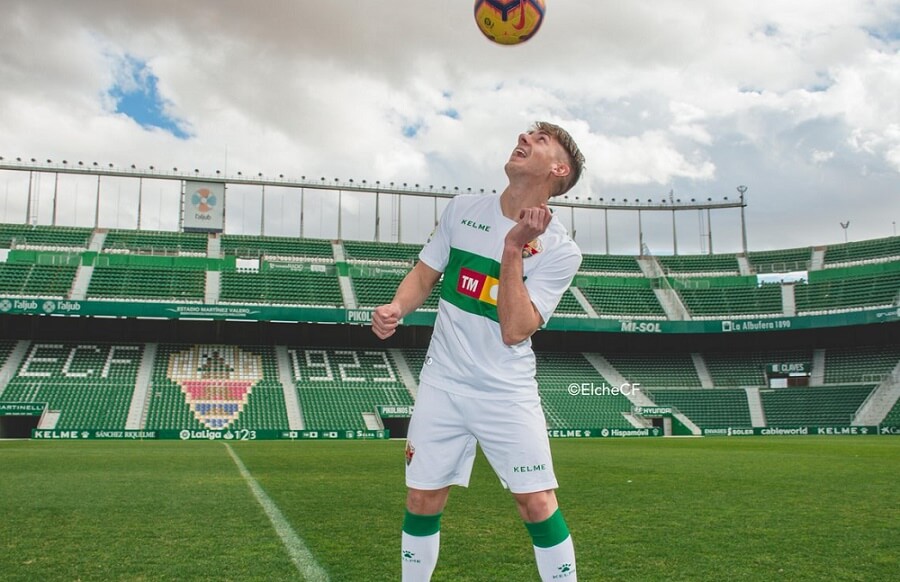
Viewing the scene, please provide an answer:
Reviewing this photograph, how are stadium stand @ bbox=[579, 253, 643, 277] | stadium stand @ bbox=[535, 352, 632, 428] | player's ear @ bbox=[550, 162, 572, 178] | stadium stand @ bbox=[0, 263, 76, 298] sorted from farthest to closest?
stadium stand @ bbox=[579, 253, 643, 277]
stadium stand @ bbox=[0, 263, 76, 298]
stadium stand @ bbox=[535, 352, 632, 428]
player's ear @ bbox=[550, 162, 572, 178]

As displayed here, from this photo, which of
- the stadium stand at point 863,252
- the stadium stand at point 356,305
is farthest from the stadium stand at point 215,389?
the stadium stand at point 863,252

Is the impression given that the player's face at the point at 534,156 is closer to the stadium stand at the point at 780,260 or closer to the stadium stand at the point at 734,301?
the stadium stand at the point at 734,301

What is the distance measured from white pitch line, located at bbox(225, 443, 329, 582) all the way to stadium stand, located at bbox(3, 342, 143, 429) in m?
27.6

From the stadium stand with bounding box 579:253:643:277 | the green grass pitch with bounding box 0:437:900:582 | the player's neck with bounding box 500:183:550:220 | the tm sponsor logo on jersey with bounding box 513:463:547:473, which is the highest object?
the stadium stand with bounding box 579:253:643:277

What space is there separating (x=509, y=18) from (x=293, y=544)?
496cm

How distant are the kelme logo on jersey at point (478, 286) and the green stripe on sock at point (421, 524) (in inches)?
47.0

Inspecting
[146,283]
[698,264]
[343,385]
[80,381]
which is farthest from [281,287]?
[698,264]

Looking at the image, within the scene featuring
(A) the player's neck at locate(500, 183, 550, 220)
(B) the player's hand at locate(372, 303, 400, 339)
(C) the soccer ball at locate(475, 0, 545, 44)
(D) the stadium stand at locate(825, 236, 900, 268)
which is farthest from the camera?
(D) the stadium stand at locate(825, 236, 900, 268)

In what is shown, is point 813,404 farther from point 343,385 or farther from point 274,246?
point 274,246

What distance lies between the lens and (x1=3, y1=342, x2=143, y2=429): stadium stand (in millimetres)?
34812

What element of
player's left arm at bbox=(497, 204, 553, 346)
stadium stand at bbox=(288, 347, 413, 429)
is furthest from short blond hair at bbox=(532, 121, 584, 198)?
stadium stand at bbox=(288, 347, 413, 429)

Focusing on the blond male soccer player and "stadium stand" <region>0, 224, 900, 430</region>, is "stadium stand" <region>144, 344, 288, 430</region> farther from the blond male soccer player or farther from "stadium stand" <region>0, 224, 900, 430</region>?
the blond male soccer player

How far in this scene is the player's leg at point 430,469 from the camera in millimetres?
4039

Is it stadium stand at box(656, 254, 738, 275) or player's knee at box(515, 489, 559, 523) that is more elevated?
stadium stand at box(656, 254, 738, 275)
